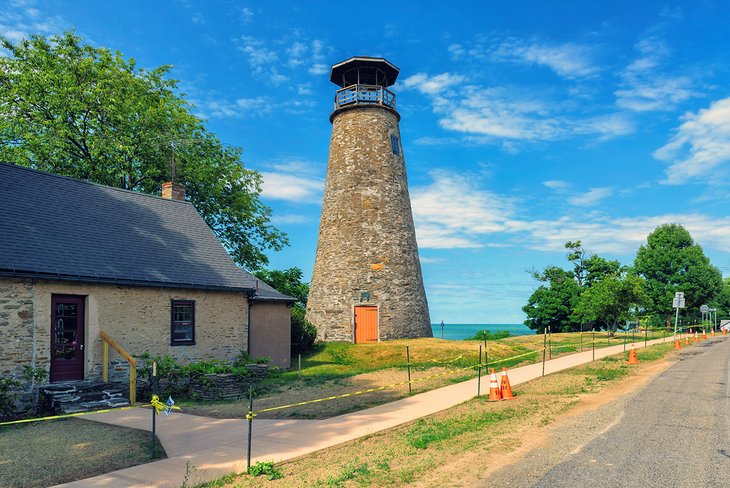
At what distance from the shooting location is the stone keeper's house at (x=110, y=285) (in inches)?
583

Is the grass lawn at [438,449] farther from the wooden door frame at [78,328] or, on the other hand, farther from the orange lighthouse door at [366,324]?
the orange lighthouse door at [366,324]

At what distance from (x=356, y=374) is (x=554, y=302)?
3678 cm

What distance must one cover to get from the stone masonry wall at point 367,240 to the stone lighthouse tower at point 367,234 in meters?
0.06

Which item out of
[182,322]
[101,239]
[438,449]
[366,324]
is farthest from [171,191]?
[438,449]

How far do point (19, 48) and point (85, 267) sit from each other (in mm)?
19905

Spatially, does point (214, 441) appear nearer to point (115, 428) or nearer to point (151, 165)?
point (115, 428)

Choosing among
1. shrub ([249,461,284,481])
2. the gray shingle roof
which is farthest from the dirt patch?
the gray shingle roof

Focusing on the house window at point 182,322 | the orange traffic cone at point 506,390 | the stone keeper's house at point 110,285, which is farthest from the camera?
the house window at point 182,322

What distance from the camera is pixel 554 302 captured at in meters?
51.5

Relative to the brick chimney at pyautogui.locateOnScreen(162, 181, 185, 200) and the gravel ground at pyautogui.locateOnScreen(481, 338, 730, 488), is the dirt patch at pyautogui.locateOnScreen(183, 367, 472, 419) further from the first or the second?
the brick chimney at pyautogui.locateOnScreen(162, 181, 185, 200)

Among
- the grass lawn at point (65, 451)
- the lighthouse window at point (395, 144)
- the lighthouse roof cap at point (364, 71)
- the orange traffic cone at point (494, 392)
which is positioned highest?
the lighthouse roof cap at point (364, 71)

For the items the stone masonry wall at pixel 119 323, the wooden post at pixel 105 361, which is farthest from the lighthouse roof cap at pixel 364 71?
the wooden post at pixel 105 361

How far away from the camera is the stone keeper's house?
14820 mm

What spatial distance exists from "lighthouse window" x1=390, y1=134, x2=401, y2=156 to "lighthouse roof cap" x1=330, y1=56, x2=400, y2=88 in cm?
378
